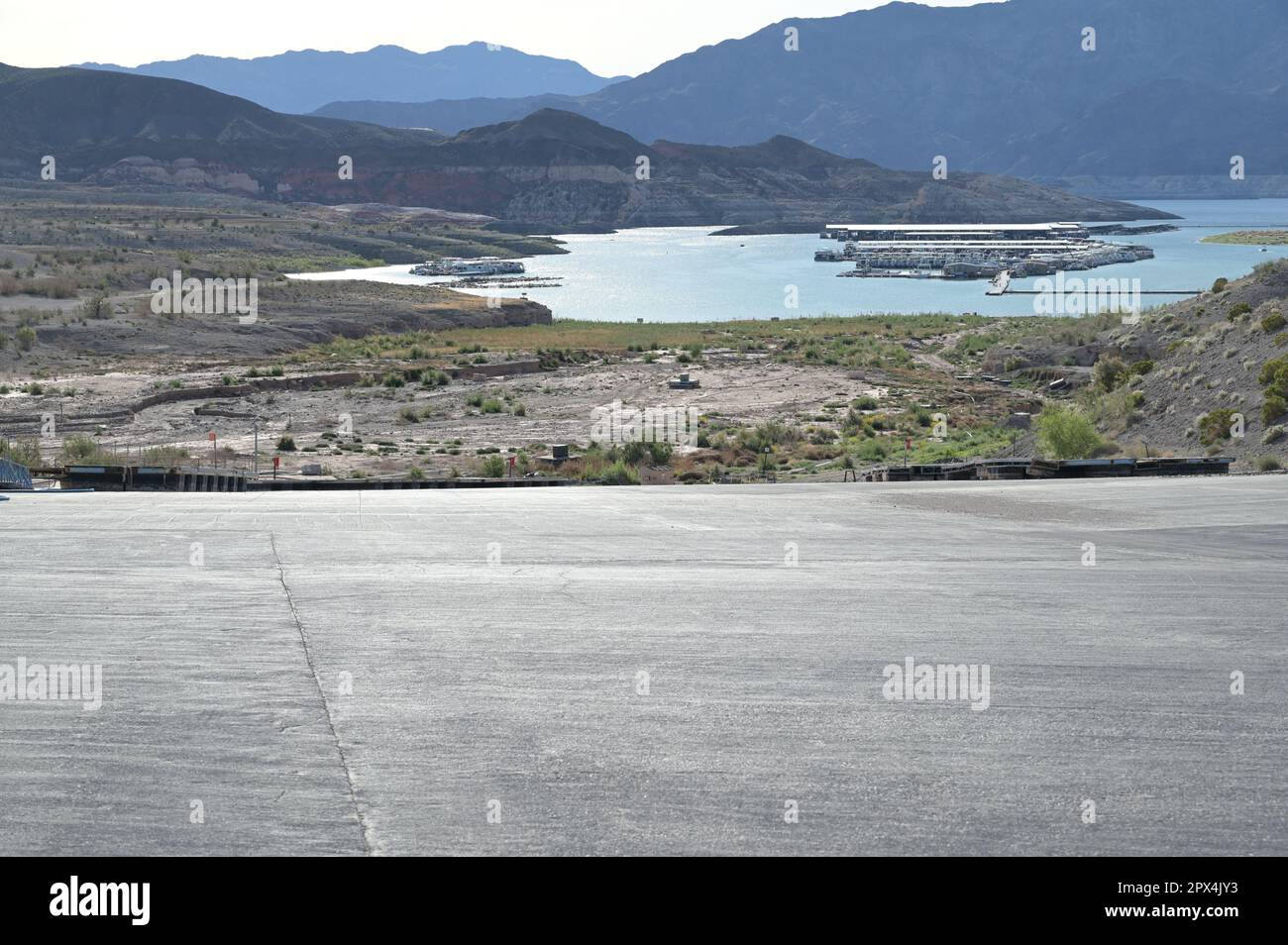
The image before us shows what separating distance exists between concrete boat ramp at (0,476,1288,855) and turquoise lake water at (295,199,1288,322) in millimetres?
84911

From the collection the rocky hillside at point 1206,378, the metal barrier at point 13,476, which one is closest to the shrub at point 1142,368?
the rocky hillside at point 1206,378

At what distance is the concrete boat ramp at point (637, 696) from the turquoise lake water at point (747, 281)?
84911 mm

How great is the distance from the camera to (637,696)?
8.54 metres

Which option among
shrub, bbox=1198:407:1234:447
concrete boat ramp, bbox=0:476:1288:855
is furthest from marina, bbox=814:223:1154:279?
concrete boat ramp, bbox=0:476:1288:855

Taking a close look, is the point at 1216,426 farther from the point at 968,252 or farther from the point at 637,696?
the point at 968,252

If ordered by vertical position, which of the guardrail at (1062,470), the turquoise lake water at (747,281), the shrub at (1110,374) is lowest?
the guardrail at (1062,470)

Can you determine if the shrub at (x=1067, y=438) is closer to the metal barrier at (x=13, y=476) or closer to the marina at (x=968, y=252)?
the metal barrier at (x=13, y=476)

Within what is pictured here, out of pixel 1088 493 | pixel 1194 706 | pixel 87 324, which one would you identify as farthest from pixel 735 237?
pixel 1194 706

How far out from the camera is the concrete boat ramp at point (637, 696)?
6.39m

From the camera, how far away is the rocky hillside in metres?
33.8

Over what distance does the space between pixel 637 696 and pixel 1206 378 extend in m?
34.6

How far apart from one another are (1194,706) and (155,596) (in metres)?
8.29

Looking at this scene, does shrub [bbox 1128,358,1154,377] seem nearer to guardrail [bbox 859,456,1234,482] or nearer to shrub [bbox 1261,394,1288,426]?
shrub [bbox 1261,394,1288,426]
